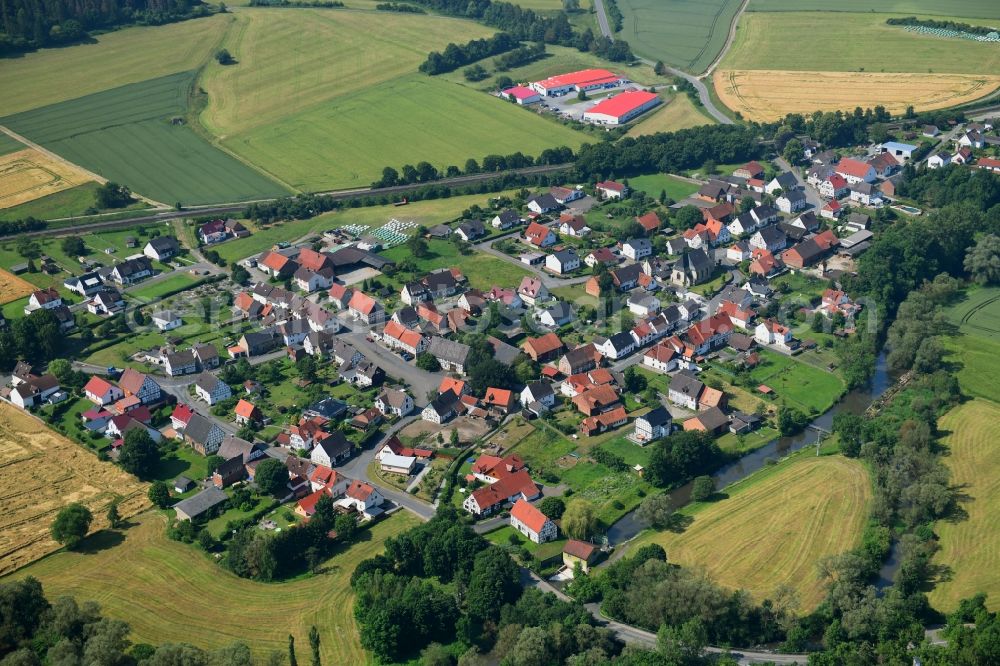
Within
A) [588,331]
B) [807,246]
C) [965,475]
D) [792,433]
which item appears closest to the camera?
[965,475]

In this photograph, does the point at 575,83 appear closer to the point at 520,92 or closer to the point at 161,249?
the point at 520,92

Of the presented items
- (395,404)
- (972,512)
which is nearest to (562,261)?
(395,404)

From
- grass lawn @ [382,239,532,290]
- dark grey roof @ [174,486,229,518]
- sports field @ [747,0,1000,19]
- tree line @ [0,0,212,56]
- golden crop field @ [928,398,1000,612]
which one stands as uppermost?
sports field @ [747,0,1000,19]

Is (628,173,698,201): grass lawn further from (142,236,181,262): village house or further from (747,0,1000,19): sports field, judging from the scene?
(747,0,1000,19): sports field

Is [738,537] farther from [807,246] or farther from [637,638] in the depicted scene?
[807,246]

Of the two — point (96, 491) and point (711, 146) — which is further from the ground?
point (711, 146)

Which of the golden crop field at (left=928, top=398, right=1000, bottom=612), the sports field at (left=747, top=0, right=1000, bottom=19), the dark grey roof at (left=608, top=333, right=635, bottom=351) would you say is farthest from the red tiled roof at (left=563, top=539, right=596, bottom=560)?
the sports field at (left=747, top=0, right=1000, bottom=19)

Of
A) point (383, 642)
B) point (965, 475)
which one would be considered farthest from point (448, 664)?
point (965, 475)
